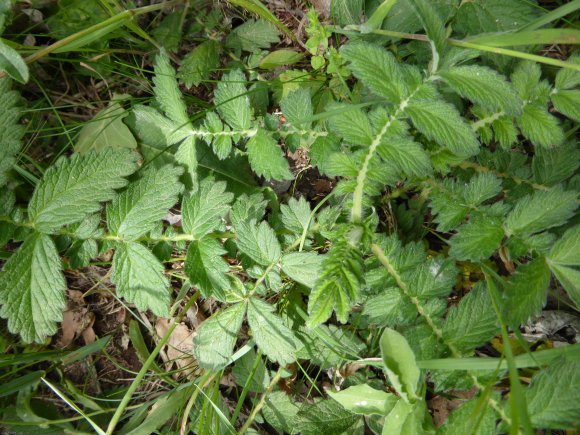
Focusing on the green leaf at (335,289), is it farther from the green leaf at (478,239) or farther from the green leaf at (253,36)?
the green leaf at (253,36)

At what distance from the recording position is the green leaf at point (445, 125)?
1.66 m

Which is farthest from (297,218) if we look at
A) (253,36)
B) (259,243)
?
(253,36)

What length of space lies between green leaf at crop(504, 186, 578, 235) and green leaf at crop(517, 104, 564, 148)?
202mm

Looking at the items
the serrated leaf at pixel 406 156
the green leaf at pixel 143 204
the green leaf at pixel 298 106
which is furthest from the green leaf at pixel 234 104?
the serrated leaf at pixel 406 156

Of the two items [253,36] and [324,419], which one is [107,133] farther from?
[324,419]

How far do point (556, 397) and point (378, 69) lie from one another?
1.16 metres

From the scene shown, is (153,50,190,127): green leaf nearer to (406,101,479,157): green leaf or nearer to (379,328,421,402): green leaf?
(406,101,479,157): green leaf

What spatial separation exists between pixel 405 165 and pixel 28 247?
4.57 feet

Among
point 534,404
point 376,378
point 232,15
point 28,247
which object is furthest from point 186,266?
point 232,15

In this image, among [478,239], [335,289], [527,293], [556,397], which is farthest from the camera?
[478,239]

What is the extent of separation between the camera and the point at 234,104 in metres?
2.02

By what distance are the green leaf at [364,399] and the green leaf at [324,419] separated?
257 millimetres

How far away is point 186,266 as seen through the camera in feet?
6.24

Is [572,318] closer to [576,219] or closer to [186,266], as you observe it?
[576,219]
